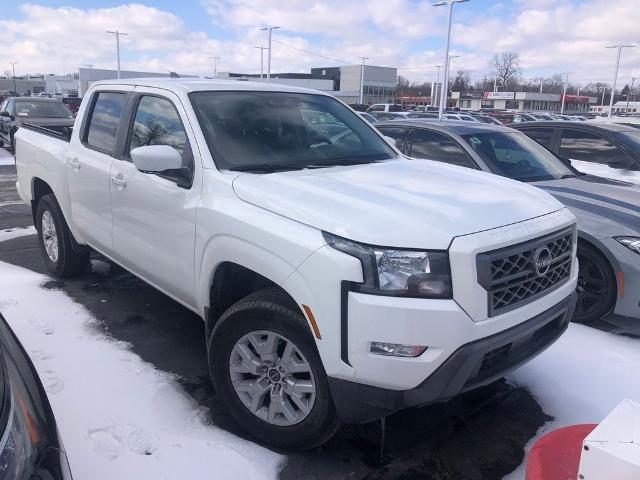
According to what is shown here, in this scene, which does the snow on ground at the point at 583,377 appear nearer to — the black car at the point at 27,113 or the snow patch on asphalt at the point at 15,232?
the snow patch on asphalt at the point at 15,232

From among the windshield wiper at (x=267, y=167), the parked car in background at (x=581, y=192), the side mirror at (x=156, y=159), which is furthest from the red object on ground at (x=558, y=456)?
the parked car in background at (x=581, y=192)

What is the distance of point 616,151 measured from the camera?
6.87m

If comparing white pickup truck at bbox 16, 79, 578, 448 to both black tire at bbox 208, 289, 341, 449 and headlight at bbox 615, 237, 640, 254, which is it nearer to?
black tire at bbox 208, 289, 341, 449

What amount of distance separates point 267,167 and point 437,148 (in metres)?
3.07

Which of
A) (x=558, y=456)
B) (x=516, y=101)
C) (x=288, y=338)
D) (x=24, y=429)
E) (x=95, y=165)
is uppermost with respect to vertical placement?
(x=516, y=101)

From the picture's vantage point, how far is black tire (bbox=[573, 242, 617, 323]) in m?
4.48

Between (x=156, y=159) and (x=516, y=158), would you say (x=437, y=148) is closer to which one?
(x=516, y=158)

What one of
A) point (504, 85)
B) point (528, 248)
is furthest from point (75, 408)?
point (504, 85)

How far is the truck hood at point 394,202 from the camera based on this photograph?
242 cm

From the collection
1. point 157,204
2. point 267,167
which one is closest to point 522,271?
point 267,167

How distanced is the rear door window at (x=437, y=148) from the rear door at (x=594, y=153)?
2.21m

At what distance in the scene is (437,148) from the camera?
588 cm

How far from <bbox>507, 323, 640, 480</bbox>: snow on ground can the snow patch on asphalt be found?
6.14 metres

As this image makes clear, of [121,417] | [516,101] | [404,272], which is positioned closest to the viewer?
[404,272]
